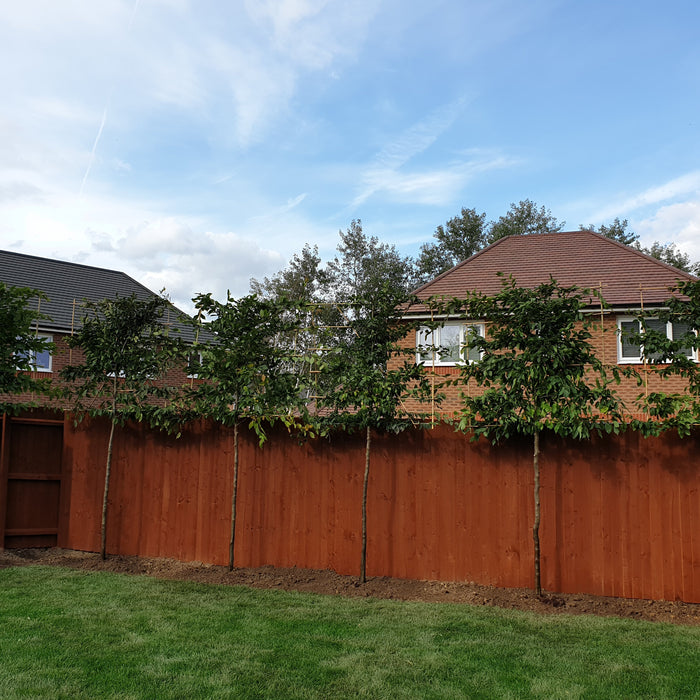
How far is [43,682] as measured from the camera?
4.57 m

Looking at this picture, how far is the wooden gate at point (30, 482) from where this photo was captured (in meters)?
9.68

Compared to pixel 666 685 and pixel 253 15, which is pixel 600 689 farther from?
pixel 253 15

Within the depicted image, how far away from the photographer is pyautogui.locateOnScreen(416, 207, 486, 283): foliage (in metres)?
42.4

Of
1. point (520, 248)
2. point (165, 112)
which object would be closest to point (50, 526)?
point (165, 112)

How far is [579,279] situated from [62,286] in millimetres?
18350

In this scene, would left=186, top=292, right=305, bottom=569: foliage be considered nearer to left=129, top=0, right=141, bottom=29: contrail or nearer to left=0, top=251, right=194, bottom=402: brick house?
left=129, top=0, right=141, bottom=29: contrail

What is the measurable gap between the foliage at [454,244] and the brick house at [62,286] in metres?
20.4

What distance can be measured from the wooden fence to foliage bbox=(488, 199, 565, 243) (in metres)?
35.5

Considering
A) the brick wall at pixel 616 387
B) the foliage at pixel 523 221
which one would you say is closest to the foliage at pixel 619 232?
the foliage at pixel 523 221

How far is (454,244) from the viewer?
140 feet

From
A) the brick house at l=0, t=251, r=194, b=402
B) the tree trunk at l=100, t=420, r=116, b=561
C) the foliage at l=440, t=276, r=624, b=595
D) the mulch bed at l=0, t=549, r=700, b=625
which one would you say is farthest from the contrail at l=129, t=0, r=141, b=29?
the brick house at l=0, t=251, r=194, b=402

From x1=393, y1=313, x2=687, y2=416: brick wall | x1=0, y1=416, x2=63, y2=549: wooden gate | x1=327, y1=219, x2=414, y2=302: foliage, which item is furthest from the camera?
x1=327, y1=219, x2=414, y2=302: foliage

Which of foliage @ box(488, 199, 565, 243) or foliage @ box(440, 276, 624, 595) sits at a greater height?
foliage @ box(488, 199, 565, 243)

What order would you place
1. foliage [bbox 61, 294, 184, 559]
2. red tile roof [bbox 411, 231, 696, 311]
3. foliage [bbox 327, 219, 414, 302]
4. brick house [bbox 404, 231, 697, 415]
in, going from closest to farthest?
foliage [bbox 61, 294, 184, 559]
brick house [bbox 404, 231, 697, 415]
red tile roof [bbox 411, 231, 696, 311]
foliage [bbox 327, 219, 414, 302]
